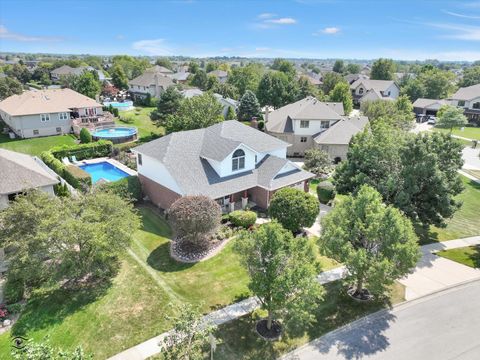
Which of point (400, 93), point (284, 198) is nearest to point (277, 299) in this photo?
point (284, 198)

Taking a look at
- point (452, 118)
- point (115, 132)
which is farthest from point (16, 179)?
point (452, 118)

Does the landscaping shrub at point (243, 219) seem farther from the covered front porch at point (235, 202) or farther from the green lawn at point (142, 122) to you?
the green lawn at point (142, 122)

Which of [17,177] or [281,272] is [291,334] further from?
[17,177]

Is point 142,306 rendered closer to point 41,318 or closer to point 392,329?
point 41,318

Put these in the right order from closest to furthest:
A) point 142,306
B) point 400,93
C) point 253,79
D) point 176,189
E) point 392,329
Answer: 1. point 392,329
2. point 142,306
3. point 176,189
4. point 253,79
5. point 400,93

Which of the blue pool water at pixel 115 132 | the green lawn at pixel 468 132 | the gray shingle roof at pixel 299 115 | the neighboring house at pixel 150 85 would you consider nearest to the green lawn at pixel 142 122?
the blue pool water at pixel 115 132

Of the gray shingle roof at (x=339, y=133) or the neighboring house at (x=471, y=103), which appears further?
the neighboring house at (x=471, y=103)
